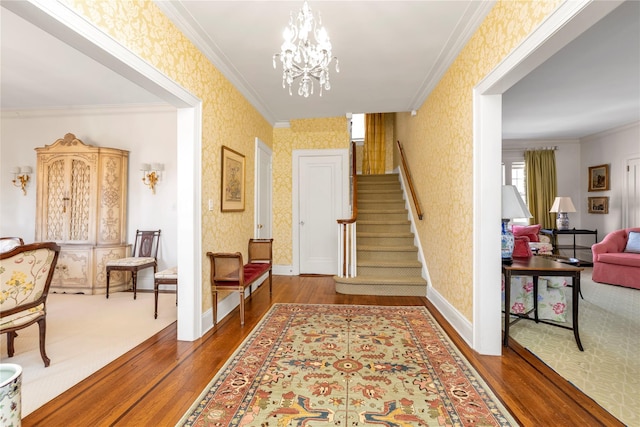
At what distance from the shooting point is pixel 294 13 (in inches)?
91.6

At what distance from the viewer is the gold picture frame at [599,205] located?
20.4 feet

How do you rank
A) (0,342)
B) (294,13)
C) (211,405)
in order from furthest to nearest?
1. (0,342)
2. (294,13)
3. (211,405)

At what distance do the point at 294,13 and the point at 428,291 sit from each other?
3.44 meters

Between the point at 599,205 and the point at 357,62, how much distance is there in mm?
6654

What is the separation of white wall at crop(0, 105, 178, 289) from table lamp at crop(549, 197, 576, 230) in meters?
7.28

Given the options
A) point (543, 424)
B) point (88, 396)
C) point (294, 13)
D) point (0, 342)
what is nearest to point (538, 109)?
point (294, 13)

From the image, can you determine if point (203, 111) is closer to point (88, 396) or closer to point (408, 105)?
point (88, 396)

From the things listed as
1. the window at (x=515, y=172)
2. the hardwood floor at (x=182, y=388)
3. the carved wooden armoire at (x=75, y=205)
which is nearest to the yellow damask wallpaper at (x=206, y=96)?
the hardwood floor at (x=182, y=388)

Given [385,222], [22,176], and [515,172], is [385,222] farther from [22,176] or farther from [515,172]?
[22,176]

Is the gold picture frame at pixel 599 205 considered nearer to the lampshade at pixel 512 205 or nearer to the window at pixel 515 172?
the window at pixel 515 172

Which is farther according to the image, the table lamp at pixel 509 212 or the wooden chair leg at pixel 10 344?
the table lamp at pixel 509 212

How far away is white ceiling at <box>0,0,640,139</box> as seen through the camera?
2.35 m

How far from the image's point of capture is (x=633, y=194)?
18.6 ft

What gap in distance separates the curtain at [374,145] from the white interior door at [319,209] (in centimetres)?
263
